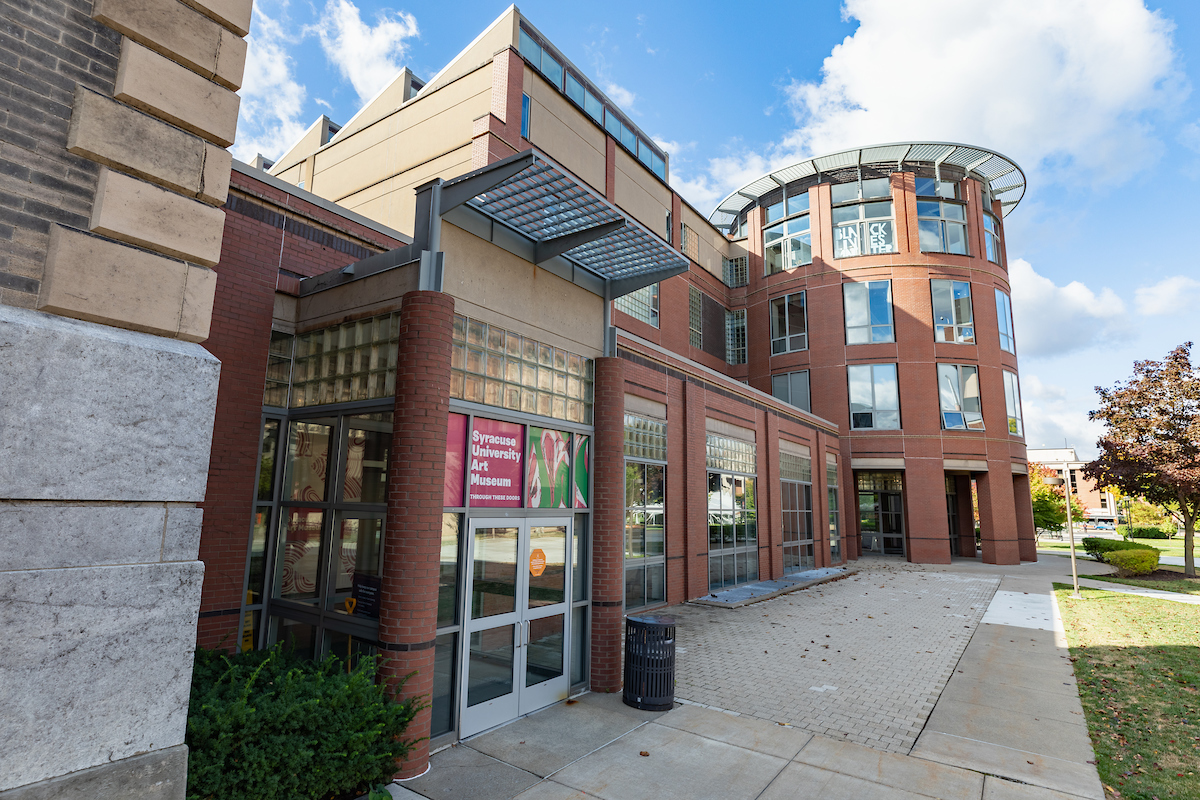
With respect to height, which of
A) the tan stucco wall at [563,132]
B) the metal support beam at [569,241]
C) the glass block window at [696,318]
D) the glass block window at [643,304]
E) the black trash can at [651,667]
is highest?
the tan stucco wall at [563,132]

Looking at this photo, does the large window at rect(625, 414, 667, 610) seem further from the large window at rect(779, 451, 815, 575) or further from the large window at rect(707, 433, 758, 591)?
the large window at rect(779, 451, 815, 575)

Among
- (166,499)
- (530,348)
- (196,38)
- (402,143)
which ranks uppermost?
(402,143)

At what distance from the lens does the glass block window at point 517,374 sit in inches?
272

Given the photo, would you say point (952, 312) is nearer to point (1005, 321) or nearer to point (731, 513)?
point (1005, 321)

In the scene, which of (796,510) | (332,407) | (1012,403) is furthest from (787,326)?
(332,407)

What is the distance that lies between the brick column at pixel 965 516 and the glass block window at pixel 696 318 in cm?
1561

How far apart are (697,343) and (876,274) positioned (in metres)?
9.46

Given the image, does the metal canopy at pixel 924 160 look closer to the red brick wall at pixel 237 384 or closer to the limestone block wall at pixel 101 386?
the red brick wall at pixel 237 384

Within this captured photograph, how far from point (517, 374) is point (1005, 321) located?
31958mm

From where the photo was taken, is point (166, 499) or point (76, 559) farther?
point (166, 499)

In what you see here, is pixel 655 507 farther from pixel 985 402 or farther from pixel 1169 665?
pixel 985 402

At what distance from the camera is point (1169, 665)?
10.2 m

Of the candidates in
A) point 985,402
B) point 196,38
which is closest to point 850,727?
point 196,38

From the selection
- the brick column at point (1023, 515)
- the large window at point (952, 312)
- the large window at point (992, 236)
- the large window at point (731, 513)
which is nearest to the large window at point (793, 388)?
the large window at point (952, 312)
